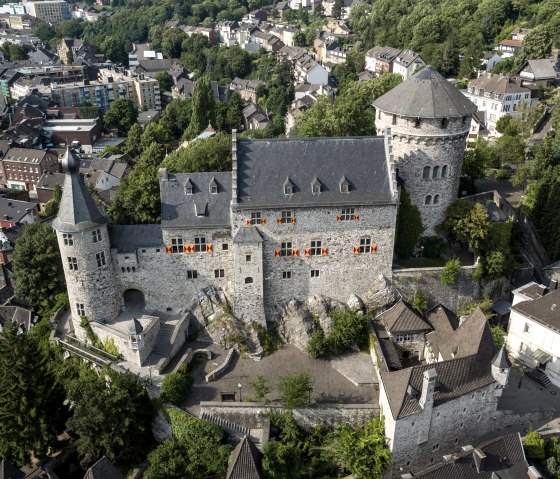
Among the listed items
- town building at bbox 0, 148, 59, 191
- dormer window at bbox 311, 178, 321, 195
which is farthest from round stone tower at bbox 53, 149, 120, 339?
town building at bbox 0, 148, 59, 191

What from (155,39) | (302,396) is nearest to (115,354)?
(302,396)

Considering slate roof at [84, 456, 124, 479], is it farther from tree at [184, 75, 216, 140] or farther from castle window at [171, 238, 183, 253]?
tree at [184, 75, 216, 140]

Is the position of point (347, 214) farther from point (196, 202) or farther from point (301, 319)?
point (196, 202)

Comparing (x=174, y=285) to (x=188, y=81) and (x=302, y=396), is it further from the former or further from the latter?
(x=188, y=81)

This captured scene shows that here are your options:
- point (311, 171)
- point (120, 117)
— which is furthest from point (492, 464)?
point (120, 117)

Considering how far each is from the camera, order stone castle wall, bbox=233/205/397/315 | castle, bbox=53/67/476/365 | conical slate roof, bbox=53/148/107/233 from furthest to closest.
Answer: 1. stone castle wall, bbox=233/205/397/315
2. castle, bbox=53/67/476/365
3. conical slate roof, bbox=53/148/107/233

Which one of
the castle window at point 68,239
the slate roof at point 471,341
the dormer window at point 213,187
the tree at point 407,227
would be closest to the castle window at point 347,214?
the tree at point 407,227

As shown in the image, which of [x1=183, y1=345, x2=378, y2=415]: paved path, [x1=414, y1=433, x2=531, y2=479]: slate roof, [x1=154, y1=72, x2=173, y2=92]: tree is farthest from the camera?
[x1=154, y1=72, x2=173, y2=92]: tree

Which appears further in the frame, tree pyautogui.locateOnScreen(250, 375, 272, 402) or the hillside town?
tree pyautogui.locateOnScreen(250, 375, 272, 402)
